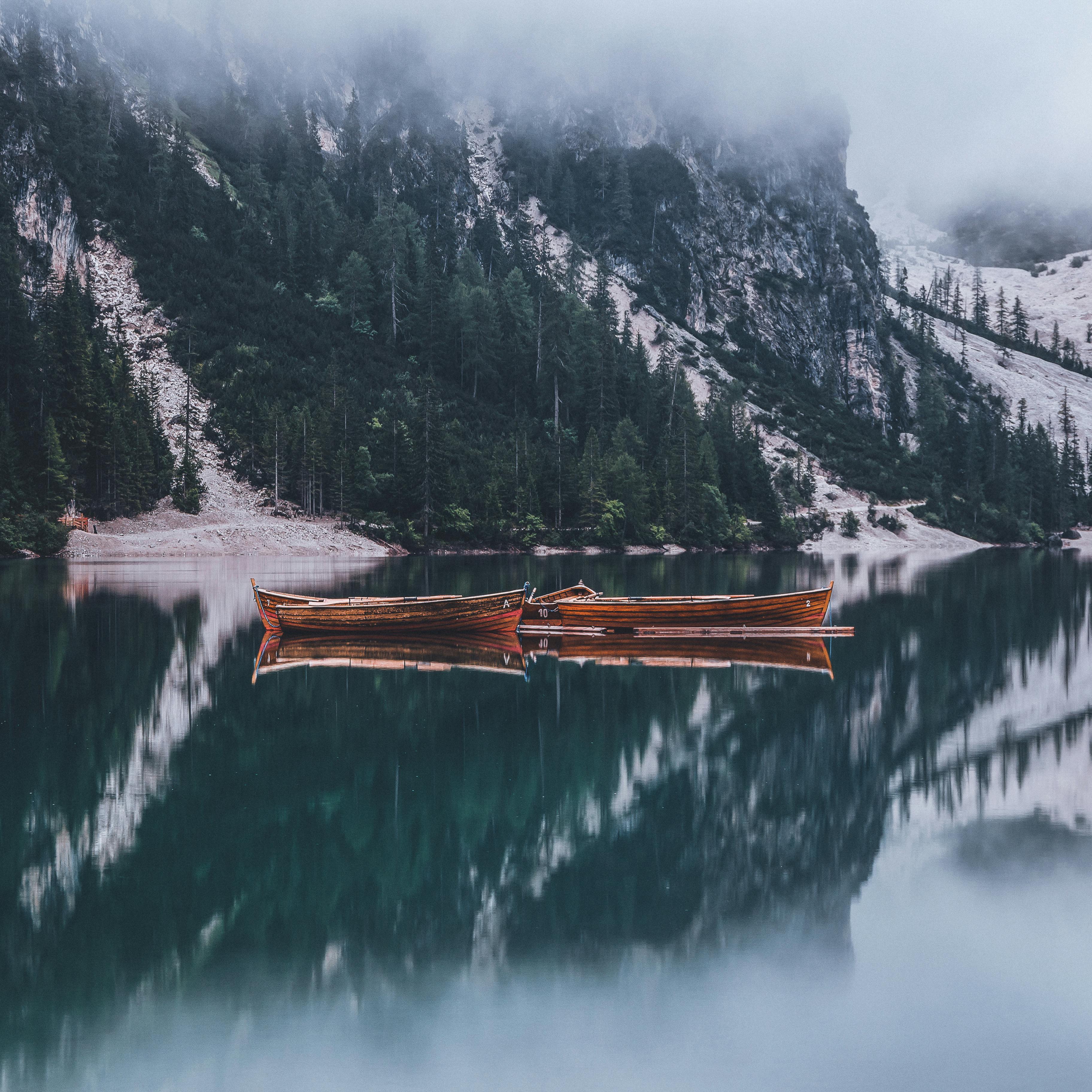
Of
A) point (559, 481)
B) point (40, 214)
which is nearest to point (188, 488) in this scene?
point (559, 481)

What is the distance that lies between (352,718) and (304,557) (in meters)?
57.7

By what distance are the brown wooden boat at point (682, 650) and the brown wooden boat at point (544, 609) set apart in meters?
0.49

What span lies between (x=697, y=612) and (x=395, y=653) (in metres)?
9.33

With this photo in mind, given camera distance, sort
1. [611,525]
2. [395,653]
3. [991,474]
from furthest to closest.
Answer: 1. [991,474]
2. [611,525]
3. [395,653]

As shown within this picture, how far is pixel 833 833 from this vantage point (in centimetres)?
1181

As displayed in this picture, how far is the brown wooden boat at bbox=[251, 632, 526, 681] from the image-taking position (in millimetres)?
23906

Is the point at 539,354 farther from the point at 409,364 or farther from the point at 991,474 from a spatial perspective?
the point at 991,474

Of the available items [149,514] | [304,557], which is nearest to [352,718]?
[304,557]

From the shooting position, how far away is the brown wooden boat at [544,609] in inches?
1220

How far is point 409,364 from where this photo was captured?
110 metres

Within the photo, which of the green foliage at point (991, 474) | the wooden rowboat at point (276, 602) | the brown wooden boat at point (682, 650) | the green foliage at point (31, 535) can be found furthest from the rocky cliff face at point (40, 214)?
the green foliage at point (991, 474)

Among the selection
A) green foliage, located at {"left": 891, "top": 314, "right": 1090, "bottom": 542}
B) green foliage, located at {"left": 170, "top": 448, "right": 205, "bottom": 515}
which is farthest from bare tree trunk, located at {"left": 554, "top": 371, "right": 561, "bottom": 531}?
green foliage, located at {"left": 891, "top": 314, "right": 1090, "bottom": 542}

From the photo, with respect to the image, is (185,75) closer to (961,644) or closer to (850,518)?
(850,518)

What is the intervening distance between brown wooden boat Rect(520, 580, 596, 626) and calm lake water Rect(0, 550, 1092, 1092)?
887 centimetres
